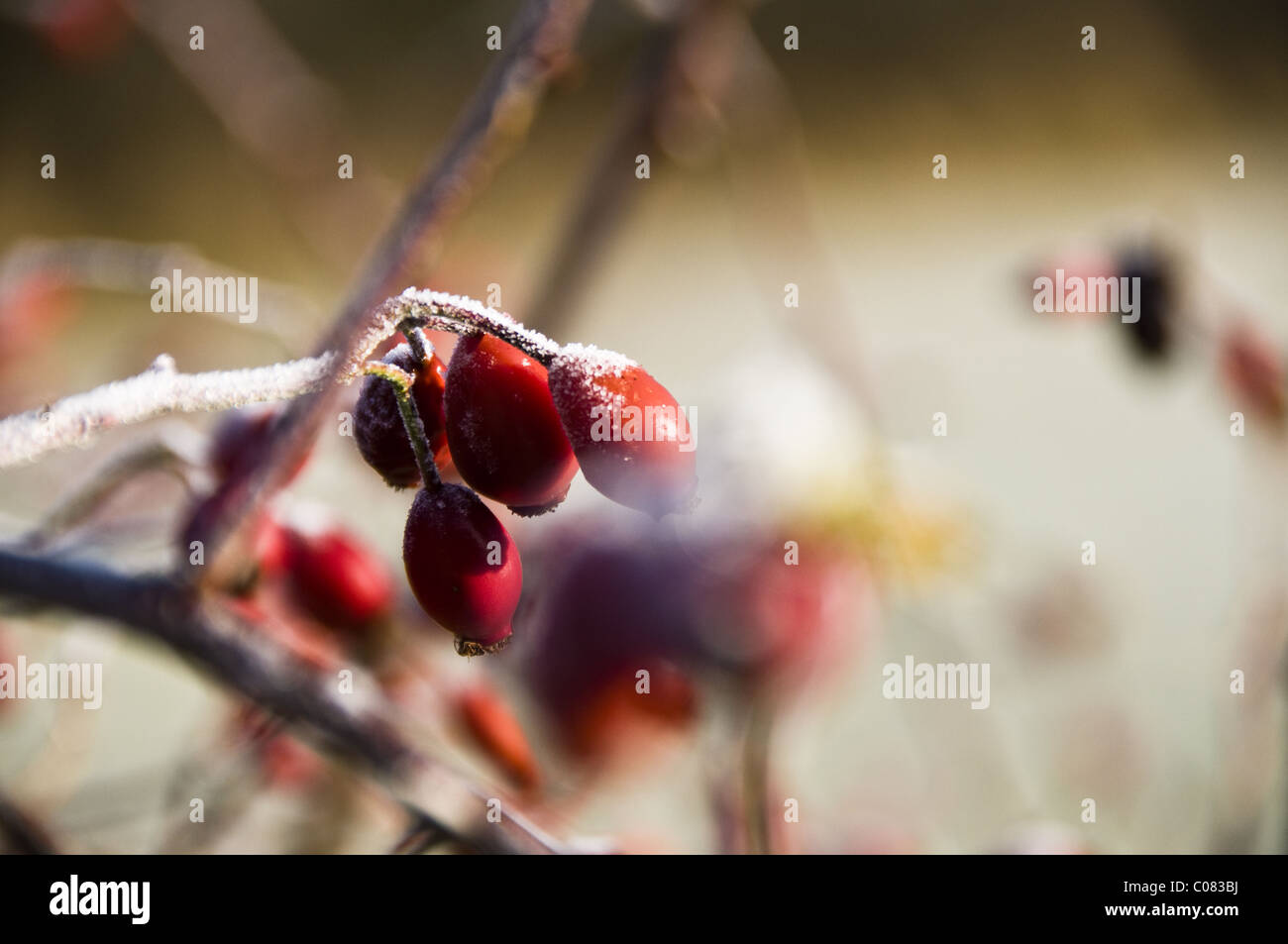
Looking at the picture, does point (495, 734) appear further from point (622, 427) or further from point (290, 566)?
point (622, 427)

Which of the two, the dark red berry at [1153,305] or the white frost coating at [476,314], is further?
the dark red berry at [1153,305]

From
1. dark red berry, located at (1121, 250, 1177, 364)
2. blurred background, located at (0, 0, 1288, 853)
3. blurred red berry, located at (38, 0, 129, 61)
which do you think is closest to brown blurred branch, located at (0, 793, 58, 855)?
blurred background, located at (0, 0, 1288, 853)

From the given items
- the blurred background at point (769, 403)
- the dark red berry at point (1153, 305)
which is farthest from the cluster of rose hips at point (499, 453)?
the dark red berry at point (1153, 305)

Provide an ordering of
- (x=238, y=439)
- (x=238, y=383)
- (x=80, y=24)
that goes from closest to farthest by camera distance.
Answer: (x=238, y=383)
(x=238, y=439)
(x=80, y=24)

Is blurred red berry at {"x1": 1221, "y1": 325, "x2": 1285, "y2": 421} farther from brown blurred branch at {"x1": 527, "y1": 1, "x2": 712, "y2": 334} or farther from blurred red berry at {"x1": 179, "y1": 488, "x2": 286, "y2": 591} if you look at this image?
blurred red berry at {"x1": 179, "y1": 488, "x2": 286, "y2": 591}

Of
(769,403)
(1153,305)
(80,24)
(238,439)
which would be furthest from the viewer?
(80,24)

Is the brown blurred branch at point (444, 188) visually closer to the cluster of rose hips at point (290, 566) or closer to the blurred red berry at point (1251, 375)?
the cluster of rose hips at point (290, 566)

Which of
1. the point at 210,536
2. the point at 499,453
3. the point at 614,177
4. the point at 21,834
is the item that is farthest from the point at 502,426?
the point at 614,177

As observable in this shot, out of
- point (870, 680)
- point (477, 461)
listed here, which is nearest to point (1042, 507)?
point (870, 680)

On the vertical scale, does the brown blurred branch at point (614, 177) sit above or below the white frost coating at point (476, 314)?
above
